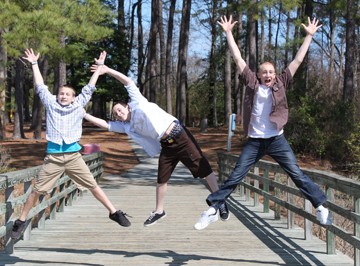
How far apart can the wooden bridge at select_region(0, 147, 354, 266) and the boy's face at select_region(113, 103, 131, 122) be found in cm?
158

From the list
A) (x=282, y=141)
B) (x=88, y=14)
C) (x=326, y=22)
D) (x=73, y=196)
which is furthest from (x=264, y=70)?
(x=326, y=22)

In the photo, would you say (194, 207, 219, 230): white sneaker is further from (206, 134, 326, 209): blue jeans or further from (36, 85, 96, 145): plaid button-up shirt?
(36, 85, 96, 145): plaid button-up shirt

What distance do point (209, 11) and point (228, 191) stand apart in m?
37.6

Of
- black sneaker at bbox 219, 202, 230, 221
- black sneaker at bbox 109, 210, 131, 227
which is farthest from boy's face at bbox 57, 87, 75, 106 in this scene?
black sneaker at bbox 219, 202, 230, 221

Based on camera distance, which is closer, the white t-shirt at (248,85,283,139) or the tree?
the white t-shirt at (248,85,283,139)

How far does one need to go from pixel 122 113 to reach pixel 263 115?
5.05 ft

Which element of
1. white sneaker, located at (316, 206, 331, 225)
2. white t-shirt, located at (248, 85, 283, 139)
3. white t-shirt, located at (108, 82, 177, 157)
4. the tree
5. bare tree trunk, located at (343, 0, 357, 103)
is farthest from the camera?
the tree

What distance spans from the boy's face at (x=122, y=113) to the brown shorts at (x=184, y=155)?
483mm

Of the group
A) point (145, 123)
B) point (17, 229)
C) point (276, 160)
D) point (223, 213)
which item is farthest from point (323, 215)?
point (17, 229)

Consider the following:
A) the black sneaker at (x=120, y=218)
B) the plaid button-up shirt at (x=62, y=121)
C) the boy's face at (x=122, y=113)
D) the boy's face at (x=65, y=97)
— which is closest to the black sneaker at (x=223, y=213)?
the black sneaker at (x=120, y=218)

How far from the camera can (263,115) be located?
5.14m

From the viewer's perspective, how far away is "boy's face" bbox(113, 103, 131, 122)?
5.67 meters

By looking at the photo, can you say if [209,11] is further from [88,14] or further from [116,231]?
[116,231]

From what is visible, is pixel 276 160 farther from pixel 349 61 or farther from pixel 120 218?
pixel 349 61
